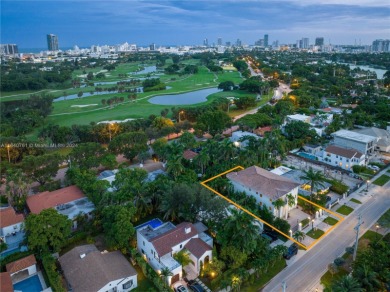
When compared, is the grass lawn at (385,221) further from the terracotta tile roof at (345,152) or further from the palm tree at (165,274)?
the palm tree at (165,274)

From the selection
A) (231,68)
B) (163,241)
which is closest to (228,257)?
(163,241)

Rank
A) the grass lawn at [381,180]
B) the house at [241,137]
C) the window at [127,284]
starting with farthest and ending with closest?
the house at [241,137] < the grass lawn at [381,180] < the window at [127,284]

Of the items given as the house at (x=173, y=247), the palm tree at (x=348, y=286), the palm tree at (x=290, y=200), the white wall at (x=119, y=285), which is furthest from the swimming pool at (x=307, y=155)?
the white wall at (x=119, y=285)

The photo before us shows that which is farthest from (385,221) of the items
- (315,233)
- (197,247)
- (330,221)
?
(197,247)

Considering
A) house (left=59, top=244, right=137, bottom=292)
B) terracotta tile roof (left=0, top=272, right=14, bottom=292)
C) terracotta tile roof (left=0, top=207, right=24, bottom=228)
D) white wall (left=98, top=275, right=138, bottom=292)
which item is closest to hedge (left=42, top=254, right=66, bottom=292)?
house (left=59, top=244, right=137, bottom=292)

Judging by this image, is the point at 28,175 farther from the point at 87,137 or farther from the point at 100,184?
the point at 87,137

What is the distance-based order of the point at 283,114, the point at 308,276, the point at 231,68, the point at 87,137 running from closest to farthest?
the point at 308,276, the point at 87,137, the point at 283,114, the point at 231,68

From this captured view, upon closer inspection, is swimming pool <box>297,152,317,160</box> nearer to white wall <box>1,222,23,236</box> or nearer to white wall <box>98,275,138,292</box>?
white wall <box>98,275,138,292</box>
